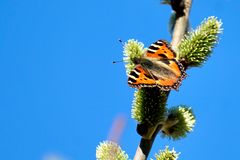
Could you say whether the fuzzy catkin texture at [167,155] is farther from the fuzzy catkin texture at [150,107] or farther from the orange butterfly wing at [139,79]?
the orange butterfly wing at [139,79]

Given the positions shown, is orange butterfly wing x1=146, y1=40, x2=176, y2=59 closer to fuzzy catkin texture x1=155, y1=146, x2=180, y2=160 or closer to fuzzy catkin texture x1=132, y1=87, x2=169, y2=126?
fuzzy catkin texture x1=132, y1=87, x2=169, y2=126

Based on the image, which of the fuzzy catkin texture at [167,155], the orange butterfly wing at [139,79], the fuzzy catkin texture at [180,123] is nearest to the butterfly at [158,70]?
the orange butterfly wing at [139,79]

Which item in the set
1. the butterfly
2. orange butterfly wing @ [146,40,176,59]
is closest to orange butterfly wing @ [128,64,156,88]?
the butterfly

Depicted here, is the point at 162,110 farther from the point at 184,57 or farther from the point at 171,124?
the point at 184,57

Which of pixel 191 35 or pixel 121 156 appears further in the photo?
pixel 191 35

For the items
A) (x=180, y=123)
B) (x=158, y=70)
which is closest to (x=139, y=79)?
(x=180, y=123)

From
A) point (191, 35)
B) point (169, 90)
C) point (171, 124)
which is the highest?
point (191, 35)

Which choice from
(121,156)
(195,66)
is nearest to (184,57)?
(195,66)
